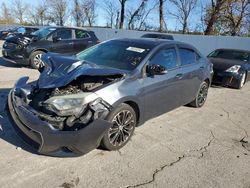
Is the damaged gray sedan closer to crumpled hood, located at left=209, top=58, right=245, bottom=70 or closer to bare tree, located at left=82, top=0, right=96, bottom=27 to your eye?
crumpled hood, located at left=209, top=58, right=245, bottom=70

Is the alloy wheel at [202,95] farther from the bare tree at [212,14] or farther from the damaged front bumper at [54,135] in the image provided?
the bare tree at [212,14]

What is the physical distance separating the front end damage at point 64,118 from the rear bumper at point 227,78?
650 cm

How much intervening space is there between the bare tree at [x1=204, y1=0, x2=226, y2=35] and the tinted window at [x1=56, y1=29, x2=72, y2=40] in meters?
21.2

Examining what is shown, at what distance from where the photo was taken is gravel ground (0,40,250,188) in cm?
331

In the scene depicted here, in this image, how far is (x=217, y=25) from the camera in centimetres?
3062

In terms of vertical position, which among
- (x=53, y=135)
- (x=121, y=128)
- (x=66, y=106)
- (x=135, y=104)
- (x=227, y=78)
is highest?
(x=66, y=106)

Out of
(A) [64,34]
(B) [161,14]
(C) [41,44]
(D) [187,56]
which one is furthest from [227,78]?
(B) [161,14]

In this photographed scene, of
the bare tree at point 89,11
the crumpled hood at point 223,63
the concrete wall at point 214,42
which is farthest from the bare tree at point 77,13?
the crumpled hood at point 223,63

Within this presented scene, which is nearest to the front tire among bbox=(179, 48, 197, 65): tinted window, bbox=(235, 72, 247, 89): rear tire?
bbox=(179, 48, 197, 65): tinted window

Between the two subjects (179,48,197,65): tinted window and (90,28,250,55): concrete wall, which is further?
(90,28,250,55): concrete wall

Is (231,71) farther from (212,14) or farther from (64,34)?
(212,14)

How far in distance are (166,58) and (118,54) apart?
34.8 inches

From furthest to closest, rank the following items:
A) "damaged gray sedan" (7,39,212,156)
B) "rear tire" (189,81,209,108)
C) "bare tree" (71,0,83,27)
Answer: "bare tree" (71,0,83,27) → "rear tire" (189,81,209,108) → "damaged gray sedan" (7,39,212,156)

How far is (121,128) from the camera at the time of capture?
4.07m
